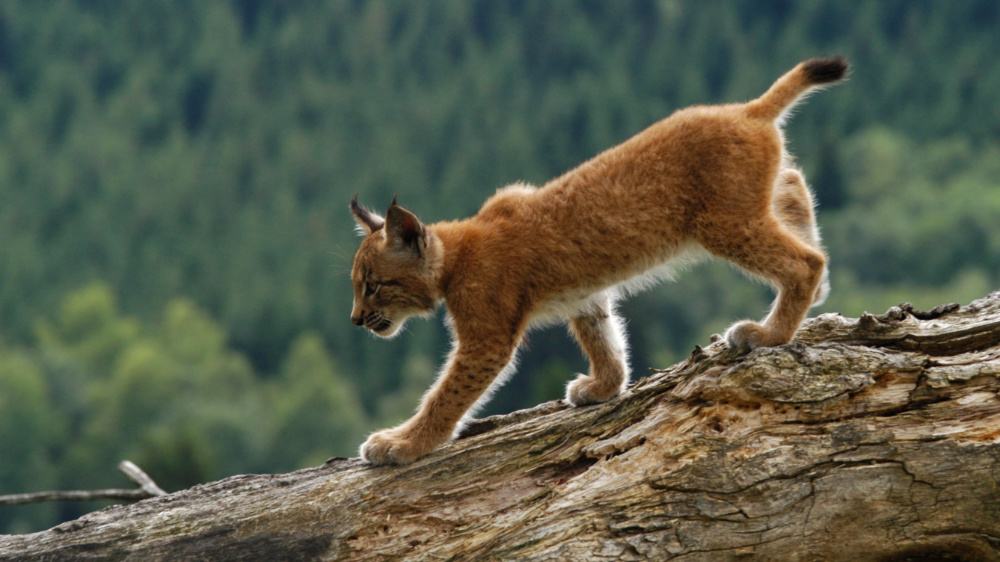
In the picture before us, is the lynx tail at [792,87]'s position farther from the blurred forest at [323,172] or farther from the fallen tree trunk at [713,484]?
the blurred forest at [323,172]

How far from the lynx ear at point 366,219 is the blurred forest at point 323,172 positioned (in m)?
64.7

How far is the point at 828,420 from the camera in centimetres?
769

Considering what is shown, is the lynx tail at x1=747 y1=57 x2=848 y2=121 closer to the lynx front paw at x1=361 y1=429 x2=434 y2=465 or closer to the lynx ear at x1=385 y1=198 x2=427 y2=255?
the lynx ear at x1=385 y1=198 x2=427 y2=255

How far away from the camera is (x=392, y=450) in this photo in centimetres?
902

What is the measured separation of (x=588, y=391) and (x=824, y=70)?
347 centimetres

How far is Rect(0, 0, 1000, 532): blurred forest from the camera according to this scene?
11162cm

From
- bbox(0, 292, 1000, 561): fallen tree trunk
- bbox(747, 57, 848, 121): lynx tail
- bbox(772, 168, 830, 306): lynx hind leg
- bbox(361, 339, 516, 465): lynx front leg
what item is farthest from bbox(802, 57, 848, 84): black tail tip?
bbox(361, 339, 516, 465): lynx front leg

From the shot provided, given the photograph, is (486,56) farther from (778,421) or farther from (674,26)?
(778,421)

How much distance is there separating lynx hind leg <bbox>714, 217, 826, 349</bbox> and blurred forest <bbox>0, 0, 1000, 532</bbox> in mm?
66470

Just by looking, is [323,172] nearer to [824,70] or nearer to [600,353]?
[600,353]

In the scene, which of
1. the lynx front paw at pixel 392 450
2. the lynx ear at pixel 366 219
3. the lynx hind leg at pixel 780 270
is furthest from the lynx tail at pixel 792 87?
the lynx front paw at pixel 392 450

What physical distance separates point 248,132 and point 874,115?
105 m

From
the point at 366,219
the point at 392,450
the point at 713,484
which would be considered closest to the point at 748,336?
the point at 713,484

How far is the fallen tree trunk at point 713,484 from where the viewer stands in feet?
24.5
